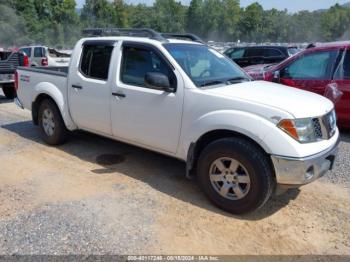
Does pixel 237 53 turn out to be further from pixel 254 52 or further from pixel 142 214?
pixel 142 214

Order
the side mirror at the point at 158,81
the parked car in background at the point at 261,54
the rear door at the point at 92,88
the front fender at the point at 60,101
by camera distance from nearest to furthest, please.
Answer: the side mirror at the point at 158,81, the rear door at the point at 92,88, the front fender at the point at 60,101, the parked car in background at the point at 261,54

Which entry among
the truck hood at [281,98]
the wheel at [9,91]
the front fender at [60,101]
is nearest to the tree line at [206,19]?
the wheel at [9,91]

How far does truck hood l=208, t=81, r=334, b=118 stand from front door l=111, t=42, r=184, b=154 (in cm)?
53

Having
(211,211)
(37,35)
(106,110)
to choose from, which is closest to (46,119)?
(106,110)

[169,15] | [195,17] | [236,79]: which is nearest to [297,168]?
[236,79]

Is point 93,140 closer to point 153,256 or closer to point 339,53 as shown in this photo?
point 153,256

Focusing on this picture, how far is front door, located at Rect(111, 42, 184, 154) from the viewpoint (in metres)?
4.32

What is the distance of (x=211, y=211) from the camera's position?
3.98 m

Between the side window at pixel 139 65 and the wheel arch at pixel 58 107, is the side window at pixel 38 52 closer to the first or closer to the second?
the wheel arch at pixel 58 107

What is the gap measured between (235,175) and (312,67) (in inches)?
158

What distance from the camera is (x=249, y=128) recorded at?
3.68 metres

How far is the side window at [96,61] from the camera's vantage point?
5.11 metres

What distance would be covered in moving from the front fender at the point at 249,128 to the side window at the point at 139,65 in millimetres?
760

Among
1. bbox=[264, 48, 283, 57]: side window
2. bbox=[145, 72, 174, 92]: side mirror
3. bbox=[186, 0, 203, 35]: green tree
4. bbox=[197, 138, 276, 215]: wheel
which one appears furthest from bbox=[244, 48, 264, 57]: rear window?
bbox=[186, 0, 203, 35]: green tree
